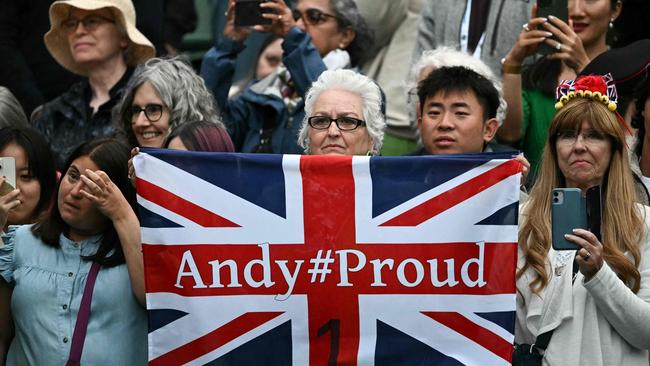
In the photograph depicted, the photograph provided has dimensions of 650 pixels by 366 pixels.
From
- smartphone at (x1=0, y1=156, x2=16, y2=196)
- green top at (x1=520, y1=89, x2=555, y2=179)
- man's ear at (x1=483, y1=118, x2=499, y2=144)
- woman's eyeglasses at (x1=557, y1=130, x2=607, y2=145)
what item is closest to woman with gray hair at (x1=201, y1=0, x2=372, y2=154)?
green top at (x1=520, y1=89, x2=555, y2=179)

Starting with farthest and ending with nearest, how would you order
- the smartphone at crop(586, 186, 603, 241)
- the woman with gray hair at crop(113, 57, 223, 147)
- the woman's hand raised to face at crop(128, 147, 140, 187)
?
the woman with gray hair at crop(113, 57, 223, 147) < the woman's hand raised to face at crop(128, 147, 140, 187) < the smartphone at crop(586, 186, 603, 241)

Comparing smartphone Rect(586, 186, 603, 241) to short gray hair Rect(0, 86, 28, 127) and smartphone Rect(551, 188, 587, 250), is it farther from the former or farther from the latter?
short gray hair Rect(0, 86, 28, 127)

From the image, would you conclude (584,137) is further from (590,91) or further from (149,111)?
(149,111)

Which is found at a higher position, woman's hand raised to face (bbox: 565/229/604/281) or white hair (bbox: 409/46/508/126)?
white hair (bbox: 409/46/508/126)

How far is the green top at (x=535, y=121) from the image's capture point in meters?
8.27

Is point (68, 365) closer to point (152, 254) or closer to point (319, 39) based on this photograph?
point (152, 254)

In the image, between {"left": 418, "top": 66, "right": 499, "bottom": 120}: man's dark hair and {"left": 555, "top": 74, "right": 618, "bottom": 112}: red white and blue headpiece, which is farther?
{"left": 418, "top": 66, "right": 499, "bottom": 120}: man's dark hair

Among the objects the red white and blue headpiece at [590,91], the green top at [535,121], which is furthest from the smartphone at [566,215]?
the green top at [535,121]

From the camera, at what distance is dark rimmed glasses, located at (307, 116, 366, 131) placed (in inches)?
276

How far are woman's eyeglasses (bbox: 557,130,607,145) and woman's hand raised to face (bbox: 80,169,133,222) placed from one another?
6.10 ft

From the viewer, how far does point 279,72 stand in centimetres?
909

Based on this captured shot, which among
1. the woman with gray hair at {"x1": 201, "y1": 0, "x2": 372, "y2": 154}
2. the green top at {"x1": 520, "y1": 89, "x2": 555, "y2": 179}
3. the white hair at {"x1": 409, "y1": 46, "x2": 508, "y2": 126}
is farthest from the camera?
the woman with gray hair at {"x1": 201, "y1": 0, "x2": 372, "y2": 154}

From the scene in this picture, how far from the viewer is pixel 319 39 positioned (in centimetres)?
883

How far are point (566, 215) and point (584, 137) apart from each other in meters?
0.79
